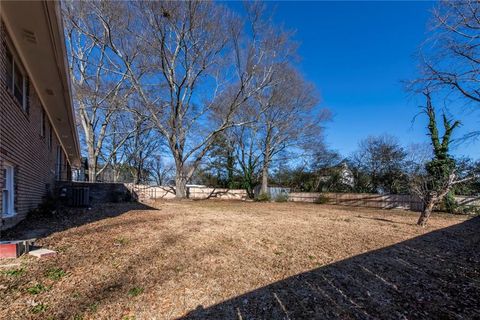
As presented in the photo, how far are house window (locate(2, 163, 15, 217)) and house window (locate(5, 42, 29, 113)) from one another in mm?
1482

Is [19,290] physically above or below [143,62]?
below

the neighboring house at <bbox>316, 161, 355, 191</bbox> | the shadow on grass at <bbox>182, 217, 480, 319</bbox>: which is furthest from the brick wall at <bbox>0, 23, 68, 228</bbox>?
the neighboring house at <bbox>316, 161, 355, 191</bbox>

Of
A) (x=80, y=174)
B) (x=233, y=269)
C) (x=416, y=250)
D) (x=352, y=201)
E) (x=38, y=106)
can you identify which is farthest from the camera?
(x=80, y=174)

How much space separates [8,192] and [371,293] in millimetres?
6679

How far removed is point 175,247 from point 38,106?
689 centimetres

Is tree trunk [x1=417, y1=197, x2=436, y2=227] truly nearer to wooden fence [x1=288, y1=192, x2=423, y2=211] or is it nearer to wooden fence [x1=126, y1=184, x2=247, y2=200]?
wooden fence [x1=288, y1=192, x2=423, y2=211]

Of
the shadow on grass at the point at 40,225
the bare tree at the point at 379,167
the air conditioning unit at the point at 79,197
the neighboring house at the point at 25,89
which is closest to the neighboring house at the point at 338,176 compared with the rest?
the bare tree at the point at 379,167

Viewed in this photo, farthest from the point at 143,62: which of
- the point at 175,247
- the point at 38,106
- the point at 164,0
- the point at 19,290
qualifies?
the point at 19,290

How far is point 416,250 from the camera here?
6.04 m

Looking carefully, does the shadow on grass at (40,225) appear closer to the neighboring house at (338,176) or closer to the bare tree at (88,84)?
the bare tree at (88,84)

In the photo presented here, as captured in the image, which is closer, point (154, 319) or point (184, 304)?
point (154, 319)

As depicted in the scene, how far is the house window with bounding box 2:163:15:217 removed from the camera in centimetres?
570

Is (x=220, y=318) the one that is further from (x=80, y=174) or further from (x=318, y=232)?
(x=80, y=174)

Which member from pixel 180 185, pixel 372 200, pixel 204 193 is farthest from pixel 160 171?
pixel 372 200
